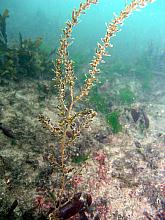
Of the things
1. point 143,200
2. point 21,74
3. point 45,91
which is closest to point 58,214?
point 143,200

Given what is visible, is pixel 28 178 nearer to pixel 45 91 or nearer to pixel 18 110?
pixel 18 110

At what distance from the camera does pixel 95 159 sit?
17.8ft

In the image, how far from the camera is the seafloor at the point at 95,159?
14.1ft

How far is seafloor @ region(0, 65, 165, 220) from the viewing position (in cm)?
430

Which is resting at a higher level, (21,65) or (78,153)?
(21,65)

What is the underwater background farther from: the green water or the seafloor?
the green water

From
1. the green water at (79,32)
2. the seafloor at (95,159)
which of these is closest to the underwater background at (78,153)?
the seafloor at (95,159)

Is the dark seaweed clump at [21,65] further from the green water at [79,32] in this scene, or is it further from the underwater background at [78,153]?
the green water at [79,32]

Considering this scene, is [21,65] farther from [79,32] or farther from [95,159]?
[79,32]

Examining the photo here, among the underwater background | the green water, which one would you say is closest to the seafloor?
the underwater background

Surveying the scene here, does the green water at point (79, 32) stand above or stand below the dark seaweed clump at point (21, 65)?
above

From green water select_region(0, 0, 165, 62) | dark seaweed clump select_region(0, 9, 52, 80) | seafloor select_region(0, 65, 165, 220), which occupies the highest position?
green water select_region(0, 0, 165, 62)

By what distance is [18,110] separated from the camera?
20.5 feet

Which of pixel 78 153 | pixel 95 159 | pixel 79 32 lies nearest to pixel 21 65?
pixel 78 153
